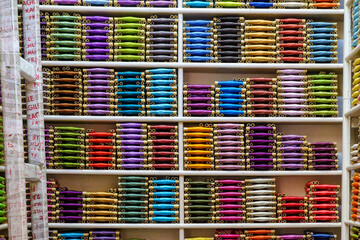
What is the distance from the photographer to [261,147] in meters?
4.09

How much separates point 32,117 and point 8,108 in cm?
42

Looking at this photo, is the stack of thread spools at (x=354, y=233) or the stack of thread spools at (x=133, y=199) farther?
the stack of thread spools at (x=133, y=199)

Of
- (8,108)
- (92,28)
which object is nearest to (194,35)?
(92,28)

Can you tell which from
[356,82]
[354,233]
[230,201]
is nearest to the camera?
[356,82]

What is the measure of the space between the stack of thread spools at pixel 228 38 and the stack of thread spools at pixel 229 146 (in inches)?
23.6

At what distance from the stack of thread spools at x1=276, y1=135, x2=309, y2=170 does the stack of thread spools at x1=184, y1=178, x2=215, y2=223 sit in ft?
2.12

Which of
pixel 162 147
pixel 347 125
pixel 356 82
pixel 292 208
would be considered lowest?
pixel 292 208

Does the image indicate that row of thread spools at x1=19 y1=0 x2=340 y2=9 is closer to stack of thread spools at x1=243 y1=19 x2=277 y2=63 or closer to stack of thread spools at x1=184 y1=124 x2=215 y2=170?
stack of thread spools at x1=243 y1=19 x2=277 y2=63

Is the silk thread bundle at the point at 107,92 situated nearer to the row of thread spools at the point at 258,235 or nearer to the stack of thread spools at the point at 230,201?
the stack of thread spools at the point at 230,201

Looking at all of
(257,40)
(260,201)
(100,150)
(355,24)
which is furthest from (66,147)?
(355,24)

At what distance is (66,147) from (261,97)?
5.78 feet

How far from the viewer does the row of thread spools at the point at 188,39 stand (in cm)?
407

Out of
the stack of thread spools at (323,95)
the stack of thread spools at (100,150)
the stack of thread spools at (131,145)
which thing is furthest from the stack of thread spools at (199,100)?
the stack of thread spools at (323,95)

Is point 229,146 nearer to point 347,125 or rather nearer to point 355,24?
point 347,125
